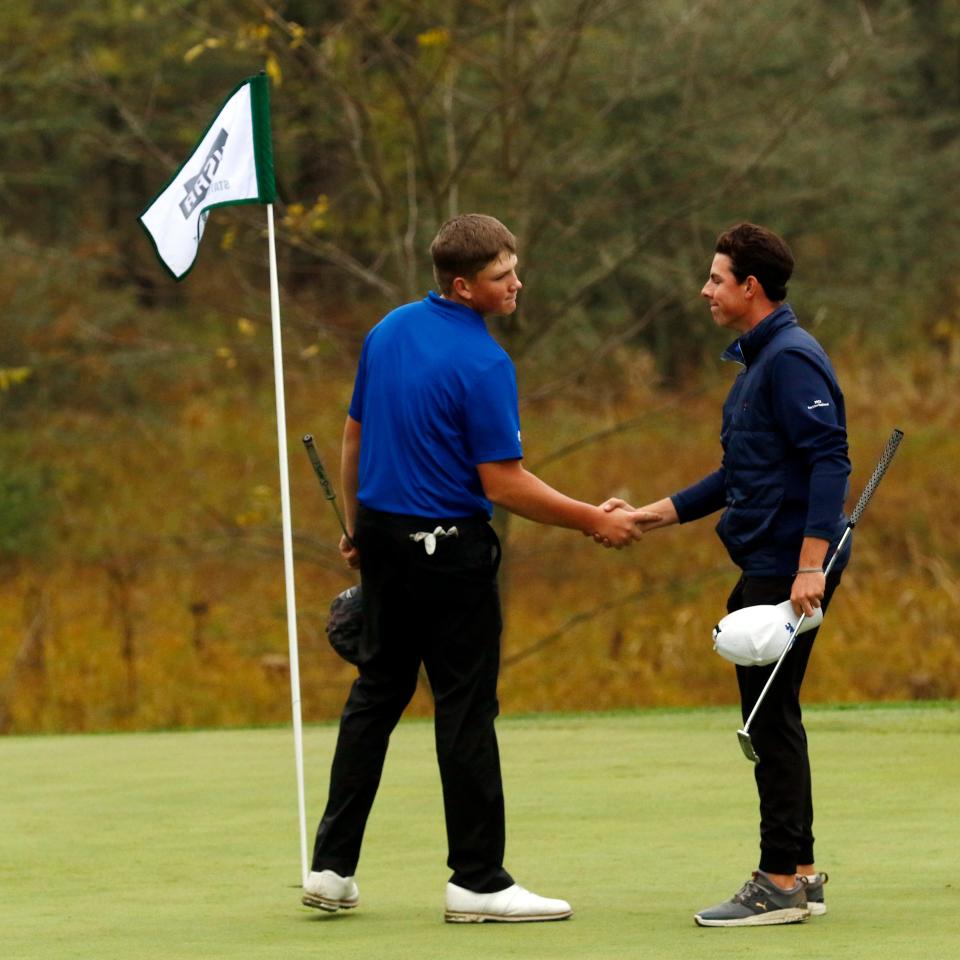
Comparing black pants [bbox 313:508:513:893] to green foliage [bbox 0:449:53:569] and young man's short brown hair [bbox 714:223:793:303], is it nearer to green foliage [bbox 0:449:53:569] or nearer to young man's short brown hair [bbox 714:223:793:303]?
young man's short brown hair [bbox 714:223:793:303]

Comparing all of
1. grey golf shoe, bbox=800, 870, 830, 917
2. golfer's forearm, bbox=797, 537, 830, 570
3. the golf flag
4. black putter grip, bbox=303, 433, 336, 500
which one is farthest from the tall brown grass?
golfer's forearm, bbox=797, 537, 830, 570

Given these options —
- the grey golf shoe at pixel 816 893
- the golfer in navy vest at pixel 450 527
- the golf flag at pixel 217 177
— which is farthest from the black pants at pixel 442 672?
the golf flag at pixel 217 177

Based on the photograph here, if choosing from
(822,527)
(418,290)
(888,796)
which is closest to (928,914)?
(822,527)

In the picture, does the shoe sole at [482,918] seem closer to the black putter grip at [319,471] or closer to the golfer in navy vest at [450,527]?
the golfer in navy vest at [450,527]

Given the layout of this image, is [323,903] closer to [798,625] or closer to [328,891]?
[328,891]

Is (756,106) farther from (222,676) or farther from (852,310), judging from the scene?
(852,310)

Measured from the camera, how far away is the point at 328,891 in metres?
5.11

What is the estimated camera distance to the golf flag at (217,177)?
20.1 ft

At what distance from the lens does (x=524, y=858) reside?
240 inches

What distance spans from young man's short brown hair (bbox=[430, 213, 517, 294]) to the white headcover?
106 cm

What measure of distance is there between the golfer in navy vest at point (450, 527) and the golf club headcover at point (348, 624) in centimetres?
4

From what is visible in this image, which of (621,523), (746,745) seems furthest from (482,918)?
(621,523)

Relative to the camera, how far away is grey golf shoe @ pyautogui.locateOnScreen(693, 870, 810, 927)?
4.78 m

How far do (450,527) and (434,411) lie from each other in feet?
0.95
